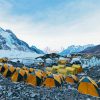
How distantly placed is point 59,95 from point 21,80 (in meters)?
8.03

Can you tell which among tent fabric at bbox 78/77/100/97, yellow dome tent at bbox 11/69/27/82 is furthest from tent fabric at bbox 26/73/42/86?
tent fabric at bbox 78/77/100/97

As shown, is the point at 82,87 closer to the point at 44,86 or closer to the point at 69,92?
the point at 69,92

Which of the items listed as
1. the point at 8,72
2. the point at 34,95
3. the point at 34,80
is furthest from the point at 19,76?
the point at 34,95

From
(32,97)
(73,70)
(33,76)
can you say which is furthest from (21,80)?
(73,70)

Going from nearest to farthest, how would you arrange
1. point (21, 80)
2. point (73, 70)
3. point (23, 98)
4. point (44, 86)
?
point (23, 98) → point (44, 86) → point (21, 80) → point (73, 70)

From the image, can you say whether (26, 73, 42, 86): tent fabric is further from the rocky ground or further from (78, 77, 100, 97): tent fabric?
(78, 77, 100, 97): tent fabric

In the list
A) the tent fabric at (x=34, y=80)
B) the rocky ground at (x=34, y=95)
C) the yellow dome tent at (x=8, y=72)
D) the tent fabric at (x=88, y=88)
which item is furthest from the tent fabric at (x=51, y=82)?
the yellow dome tent at (x=8, y=72)

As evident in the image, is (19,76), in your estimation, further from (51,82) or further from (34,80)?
(51,82)

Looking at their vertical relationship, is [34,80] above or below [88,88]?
above

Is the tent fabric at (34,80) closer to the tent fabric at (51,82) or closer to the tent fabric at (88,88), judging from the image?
the tent fabric at (51,82)

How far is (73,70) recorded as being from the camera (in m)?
49.0

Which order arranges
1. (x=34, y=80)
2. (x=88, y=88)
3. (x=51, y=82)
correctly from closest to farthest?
(x=88, y=88), (x=51, y=82), (x=34, y=80)

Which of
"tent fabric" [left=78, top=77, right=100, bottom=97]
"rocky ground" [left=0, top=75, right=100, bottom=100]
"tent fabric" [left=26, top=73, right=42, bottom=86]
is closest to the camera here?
"rocky ground" [left=0, top=75, right=100, bottom=100]

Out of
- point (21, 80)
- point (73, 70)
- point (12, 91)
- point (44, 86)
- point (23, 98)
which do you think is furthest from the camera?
point (73, 70)
